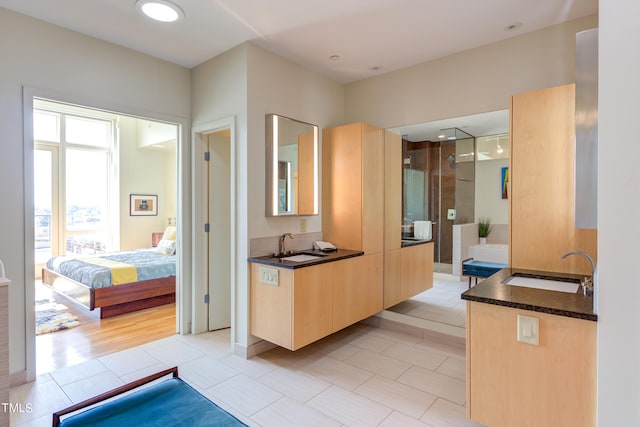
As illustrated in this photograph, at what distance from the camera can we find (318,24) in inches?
106

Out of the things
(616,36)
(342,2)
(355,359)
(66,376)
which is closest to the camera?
(616,36)

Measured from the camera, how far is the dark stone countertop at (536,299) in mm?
1541

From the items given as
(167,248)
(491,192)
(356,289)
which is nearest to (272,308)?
(356,289)

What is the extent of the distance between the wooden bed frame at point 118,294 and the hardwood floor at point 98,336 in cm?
11

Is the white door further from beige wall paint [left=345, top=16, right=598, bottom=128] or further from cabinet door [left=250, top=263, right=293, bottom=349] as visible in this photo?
beige wall paint [left=345, top=16, right=598, bottom=128]

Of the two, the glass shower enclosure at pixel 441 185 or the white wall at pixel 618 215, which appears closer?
the white wall at pixel 618 215

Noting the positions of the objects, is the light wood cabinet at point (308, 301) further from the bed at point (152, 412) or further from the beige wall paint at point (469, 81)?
the beige wall paint at point (469, 81)

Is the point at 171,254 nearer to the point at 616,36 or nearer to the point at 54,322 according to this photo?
the point at 54,322

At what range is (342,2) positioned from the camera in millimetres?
2396

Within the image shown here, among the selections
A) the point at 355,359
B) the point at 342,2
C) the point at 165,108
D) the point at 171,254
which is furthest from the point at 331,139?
the point at 171,254

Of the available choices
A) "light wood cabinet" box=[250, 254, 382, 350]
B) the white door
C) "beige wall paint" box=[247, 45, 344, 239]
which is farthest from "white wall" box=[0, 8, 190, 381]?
"light wood cabinet" box=[250, 254, 382, 350]

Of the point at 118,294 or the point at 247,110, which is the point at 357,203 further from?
the point at 118,294

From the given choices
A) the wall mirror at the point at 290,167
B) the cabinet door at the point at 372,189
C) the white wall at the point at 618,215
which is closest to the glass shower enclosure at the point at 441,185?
the cabinet door at the point at 372,189

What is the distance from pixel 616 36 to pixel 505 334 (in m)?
1.42
